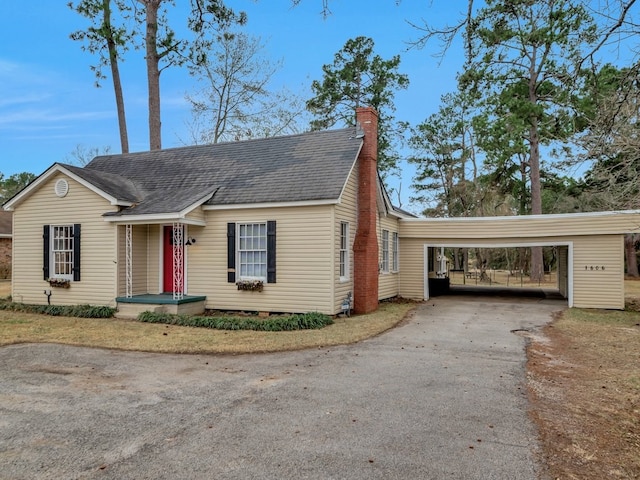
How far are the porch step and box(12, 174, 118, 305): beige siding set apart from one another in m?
0.69

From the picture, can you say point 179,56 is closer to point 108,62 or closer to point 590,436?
point 108,62

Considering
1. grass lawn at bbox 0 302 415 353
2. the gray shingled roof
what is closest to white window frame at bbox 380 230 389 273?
grass lawn at bbox 0 302 415 353

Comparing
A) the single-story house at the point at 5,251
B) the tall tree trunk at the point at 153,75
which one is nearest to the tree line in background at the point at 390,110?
the tall tree trunk at the point at 153,75

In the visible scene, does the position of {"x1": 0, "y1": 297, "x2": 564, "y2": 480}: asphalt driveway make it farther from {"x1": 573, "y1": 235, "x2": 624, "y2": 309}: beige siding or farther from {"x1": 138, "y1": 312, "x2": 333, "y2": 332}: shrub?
{"x1": 573, "y1": 235, "x2": 624, "y2": 309}: beige siding

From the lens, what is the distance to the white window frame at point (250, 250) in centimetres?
1242

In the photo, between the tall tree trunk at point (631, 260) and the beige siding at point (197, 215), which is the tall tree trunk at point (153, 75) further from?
the tall tree trunk at point (631, 260)

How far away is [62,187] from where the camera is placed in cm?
1343

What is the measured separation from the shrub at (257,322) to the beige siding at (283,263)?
2.52 feet

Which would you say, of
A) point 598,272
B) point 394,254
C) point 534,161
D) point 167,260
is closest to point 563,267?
point 598,272

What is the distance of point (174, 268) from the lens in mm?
12648

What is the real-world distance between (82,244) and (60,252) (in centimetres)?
108

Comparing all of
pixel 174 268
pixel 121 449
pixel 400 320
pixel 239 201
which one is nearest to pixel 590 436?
pixel 121 449

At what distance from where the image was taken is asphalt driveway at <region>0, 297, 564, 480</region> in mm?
3686

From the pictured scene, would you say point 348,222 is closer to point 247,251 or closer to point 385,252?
point 247,251
